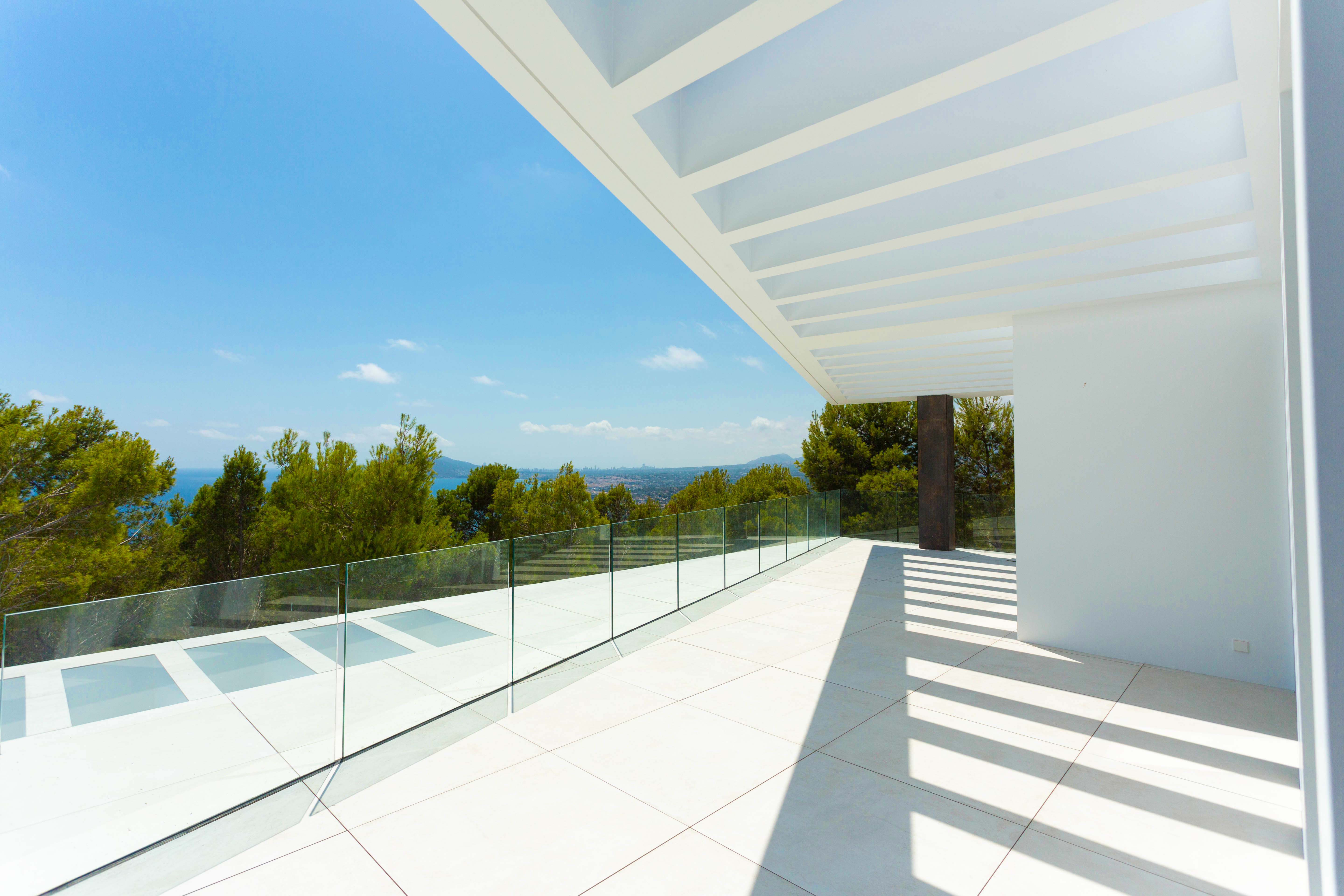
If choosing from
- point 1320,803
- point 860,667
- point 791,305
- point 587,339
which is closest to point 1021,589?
point 860,667

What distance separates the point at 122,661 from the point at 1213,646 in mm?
7733

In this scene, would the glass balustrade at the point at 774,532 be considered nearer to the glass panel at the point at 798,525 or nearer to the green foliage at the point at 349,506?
the glass panel at the point at 798,525

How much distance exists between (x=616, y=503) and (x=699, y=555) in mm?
27542

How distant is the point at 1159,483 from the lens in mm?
5402

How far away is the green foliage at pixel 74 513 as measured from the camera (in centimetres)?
1475

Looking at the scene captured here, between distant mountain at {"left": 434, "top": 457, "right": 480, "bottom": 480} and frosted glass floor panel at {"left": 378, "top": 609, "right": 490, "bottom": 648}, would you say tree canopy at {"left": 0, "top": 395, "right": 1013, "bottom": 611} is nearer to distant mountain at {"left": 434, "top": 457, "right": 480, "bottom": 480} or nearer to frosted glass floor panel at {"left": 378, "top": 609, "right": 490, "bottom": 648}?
frosted glass floor panel at {"left": 378, "top": 609, "right": 490, "bottom": 648}

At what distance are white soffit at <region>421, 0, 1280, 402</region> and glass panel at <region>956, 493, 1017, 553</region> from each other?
7.29m

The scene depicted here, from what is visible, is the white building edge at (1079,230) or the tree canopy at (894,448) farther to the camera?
the tree canopy at (894,448)

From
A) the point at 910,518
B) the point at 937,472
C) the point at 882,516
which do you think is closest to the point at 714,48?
the point at 937,472

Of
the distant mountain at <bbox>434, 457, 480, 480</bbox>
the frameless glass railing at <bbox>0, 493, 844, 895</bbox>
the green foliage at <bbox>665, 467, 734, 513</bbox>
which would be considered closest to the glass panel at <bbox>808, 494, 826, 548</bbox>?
the frameless glass railing at <bbox>0, 493, 844, 895</bbox>

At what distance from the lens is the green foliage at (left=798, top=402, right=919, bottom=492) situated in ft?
76.4

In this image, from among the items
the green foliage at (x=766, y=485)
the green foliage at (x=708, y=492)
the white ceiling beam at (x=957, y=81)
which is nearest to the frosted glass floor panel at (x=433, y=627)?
the white ceiling beam at (x=957, y=81)

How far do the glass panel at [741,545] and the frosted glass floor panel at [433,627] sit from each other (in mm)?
4567

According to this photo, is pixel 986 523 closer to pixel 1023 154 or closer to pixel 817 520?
pixel 817 520
